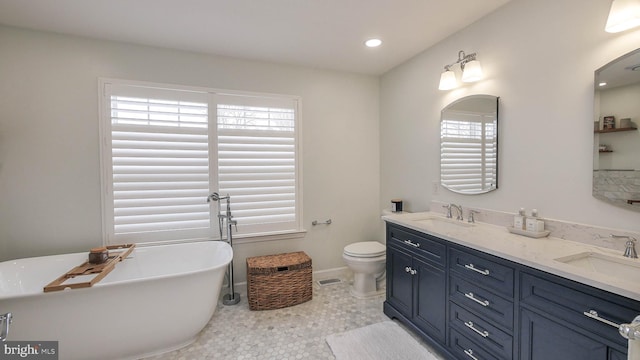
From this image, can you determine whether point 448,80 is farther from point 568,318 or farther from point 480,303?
point 568,318

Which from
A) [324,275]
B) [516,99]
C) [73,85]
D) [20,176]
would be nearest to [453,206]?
[516,99]

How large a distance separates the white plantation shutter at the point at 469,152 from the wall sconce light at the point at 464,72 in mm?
286

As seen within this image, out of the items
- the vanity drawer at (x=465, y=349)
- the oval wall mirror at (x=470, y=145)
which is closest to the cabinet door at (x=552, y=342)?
the vanity drawer at (x=465, y=349)

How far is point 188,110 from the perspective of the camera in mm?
2914

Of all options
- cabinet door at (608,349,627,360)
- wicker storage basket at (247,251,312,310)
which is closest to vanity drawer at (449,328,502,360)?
cabinet door at (608,349,627,360)

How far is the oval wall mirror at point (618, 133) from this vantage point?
148cm

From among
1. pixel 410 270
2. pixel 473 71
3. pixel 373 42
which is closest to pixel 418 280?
pixel 410 270

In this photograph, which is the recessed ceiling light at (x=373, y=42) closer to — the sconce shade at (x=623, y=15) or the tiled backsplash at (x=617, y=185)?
the sconce shade at (x=623, y=15)

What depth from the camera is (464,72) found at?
7.68 ft

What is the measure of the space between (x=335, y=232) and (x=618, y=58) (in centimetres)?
282

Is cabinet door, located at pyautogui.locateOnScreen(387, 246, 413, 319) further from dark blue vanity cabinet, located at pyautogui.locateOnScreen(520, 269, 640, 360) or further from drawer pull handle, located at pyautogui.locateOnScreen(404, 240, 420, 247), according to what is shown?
dark blue vanity cabinet, located at pyautogui.locateOnScreen(520, 269, 640, 360)

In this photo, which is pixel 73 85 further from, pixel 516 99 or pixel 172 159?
pixel 516 99

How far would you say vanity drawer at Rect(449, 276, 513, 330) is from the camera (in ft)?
5.16

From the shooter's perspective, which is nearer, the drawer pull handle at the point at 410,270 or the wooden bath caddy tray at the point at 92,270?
the wooden bath caddy tray at the point at 92,270
